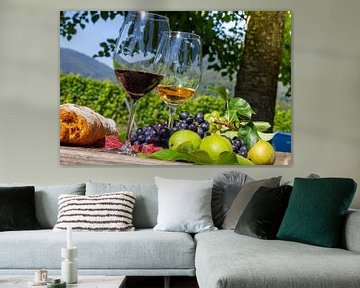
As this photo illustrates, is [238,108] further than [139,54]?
Yes

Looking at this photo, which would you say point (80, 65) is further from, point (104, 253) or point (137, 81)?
point (104, 253)

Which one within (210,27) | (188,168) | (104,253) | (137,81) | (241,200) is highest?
(210,27)

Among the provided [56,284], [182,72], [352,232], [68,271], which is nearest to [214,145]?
[182,72]

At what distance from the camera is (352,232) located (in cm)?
429

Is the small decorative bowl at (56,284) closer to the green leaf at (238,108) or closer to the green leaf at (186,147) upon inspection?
the green leaf at (186,147)

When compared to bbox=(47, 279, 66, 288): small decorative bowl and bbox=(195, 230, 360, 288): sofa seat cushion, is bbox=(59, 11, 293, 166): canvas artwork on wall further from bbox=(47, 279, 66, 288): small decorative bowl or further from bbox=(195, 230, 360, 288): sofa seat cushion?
bbox=(47, 279, 66, 288): small decorative bowl

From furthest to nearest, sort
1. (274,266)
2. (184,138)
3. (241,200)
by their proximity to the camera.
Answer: (184,138), (241,200), (274,266)

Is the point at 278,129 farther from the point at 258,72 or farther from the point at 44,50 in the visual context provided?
the point at 44,50

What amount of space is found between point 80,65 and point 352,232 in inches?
111

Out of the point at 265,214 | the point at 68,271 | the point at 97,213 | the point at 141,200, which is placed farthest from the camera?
the point at 141,200

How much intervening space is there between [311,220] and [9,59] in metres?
2.99

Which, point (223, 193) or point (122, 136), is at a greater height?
point (122, 136)

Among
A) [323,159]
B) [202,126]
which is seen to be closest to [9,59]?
[202,126]

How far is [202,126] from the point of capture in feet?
19.6
